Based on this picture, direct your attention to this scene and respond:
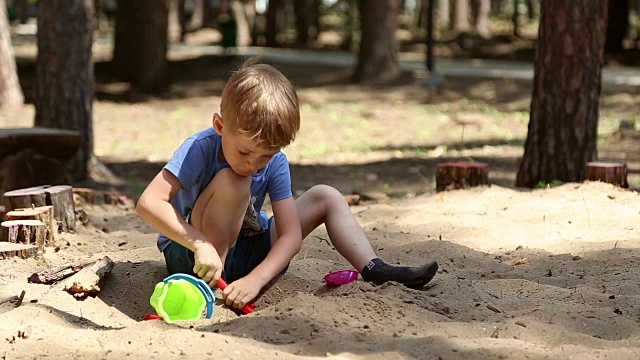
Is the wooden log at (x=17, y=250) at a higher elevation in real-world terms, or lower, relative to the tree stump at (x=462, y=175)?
higher

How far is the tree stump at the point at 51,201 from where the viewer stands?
17.5 feet

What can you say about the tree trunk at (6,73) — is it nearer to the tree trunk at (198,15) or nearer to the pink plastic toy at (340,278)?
the pink plastic toy at (340,278)

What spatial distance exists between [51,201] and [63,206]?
0.40ft

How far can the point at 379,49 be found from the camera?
17.5 m

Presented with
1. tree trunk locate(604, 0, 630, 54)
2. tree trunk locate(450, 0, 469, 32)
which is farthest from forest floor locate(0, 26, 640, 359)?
tree trunk locate(450, 0, 469, 32)

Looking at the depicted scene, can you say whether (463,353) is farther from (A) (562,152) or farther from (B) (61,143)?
(B) (61,143)

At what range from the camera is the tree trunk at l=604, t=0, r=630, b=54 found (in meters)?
20.8

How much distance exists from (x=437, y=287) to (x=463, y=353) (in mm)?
929

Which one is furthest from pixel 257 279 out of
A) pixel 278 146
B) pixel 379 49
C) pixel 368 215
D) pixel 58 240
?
pixel 379 49

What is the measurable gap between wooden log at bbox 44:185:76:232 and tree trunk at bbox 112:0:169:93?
37.7 ft

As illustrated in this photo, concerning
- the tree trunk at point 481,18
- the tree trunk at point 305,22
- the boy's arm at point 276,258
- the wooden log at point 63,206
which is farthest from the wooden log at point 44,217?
the tree trunk at point 481,18

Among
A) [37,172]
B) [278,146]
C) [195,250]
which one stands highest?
[278,146]

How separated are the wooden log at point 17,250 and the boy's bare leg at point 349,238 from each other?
1.38m

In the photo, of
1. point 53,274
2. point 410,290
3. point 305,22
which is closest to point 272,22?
point 305,22
